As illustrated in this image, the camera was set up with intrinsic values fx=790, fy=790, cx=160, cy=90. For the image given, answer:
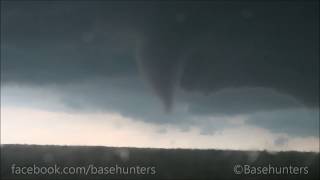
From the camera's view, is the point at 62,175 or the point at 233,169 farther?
the point at 233,169

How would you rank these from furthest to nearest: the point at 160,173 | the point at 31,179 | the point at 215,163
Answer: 1. the point at 215,163
2. the point at 160,173
3. the point at 31,179

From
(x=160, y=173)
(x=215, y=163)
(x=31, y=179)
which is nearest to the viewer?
(x=31, y=179)

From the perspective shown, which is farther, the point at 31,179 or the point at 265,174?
the point at 265,174

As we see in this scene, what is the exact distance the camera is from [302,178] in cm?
4191

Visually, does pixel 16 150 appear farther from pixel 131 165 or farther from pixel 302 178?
pixel 302 178

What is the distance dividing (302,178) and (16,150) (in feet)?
51.1

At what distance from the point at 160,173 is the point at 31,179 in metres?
6.93

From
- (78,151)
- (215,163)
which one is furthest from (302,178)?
(78,151)

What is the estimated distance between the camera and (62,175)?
1591 inches

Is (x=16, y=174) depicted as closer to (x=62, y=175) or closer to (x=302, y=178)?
(x=62, y=175)

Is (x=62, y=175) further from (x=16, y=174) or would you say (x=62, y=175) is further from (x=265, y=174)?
(x=265, y=174)

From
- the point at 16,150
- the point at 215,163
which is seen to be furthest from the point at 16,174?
the point at 215,163

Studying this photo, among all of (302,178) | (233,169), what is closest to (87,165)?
(233,169)

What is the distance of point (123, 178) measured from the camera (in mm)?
40781
